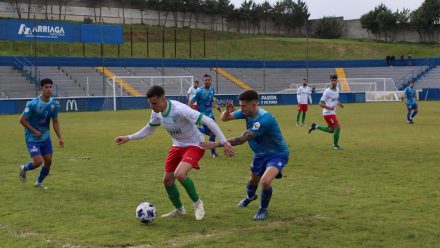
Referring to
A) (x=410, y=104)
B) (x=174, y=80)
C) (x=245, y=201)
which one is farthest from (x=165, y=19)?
(x=245, y=201)

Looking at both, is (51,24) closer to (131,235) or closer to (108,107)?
(108,107)

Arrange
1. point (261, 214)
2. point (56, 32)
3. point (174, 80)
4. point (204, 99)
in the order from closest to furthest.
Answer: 1. point (261, 214)
2. point (204, 99)
3. point (56, 32)
4. point (174, 80)

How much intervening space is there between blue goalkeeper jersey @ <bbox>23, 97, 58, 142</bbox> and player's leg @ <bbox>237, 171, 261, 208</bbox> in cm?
415

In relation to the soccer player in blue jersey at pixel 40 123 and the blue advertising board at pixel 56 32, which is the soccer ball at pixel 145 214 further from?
the blue advertising board at pixel 56 32

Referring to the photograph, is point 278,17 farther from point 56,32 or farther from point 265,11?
point 56,32

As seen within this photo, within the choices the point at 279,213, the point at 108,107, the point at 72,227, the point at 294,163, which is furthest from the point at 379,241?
the point at 108,107

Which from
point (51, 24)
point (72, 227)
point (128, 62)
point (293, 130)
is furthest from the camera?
point (128, 62)

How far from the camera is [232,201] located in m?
10.3

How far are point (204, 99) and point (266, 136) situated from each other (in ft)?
28.4

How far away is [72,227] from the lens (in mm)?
8422

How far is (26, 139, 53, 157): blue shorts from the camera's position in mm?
11556

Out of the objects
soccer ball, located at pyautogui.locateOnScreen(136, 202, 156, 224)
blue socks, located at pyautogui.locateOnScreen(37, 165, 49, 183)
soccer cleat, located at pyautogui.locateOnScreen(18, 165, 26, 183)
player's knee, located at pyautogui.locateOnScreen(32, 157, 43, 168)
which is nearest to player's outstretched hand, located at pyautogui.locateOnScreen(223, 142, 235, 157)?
soccer ball, located at pyautogui.locateOnScreen(136, 202, 156, 224)

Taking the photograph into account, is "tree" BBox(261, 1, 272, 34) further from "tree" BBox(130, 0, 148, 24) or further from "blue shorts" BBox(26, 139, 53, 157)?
"blue shorts" BBox(26, 139, 53, 157)

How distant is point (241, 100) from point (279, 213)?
1870 millimetres
